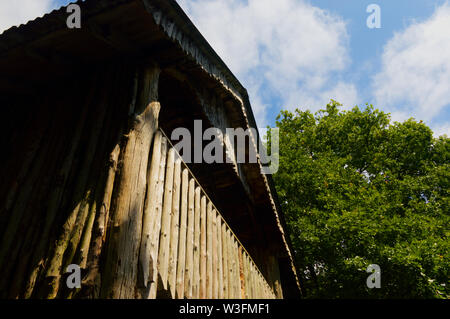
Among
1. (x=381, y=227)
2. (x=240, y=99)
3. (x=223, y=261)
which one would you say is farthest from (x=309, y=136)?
(x=223, y=261)

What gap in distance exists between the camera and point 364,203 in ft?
38.5

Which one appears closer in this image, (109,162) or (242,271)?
(109,162)

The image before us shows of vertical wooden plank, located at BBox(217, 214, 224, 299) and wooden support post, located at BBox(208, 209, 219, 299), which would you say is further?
vertical wooden plank, located at BBox(217, 214, 224, 299)

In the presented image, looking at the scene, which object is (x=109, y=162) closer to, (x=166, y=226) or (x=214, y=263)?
(x=166, y=226)

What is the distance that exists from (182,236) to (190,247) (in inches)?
7.0

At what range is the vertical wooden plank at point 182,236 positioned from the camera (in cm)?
251

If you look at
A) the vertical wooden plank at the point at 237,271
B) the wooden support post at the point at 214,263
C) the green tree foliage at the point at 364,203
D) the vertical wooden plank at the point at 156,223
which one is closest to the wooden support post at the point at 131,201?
the vertical wooden plank at the point at 156,223

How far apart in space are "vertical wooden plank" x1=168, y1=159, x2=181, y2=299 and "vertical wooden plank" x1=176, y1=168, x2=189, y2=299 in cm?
6

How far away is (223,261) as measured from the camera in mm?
3725

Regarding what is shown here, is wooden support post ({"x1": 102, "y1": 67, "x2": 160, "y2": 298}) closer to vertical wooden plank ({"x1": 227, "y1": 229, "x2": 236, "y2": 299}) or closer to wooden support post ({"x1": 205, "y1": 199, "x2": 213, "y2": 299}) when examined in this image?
wooden support post ({"x1": 205, "y1": 199, "x2": 213, "y2": 299})

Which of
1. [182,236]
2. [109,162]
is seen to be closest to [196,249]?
[182,236]

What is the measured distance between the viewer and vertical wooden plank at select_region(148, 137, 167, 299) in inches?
82.9

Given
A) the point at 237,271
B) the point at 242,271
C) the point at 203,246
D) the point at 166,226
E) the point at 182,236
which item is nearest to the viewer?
the point at 166,226

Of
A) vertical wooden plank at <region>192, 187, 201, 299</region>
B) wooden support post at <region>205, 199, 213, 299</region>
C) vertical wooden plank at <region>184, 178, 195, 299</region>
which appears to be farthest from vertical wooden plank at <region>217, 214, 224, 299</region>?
vertical wooden plank at <region>184, 178, 195, 299</region>
